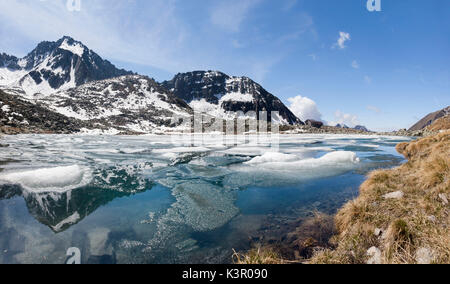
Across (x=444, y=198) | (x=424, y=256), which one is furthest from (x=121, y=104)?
(x=424, y=256)

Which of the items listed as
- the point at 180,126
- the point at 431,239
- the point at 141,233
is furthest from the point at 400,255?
the point at 180,126

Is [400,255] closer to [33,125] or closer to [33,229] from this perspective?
[33,229]

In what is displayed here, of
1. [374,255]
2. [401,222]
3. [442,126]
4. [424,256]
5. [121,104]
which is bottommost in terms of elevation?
[374,255]

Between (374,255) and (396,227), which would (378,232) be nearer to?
(396,227)

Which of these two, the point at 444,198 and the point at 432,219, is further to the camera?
the point at 444,198

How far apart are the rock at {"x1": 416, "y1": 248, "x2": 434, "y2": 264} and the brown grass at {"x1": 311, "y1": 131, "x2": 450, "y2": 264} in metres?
0.04

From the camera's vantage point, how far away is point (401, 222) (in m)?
3.95

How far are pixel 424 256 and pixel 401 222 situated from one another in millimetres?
728

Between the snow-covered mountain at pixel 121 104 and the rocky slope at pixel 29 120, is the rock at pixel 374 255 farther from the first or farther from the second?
the snow-covered mountain at pixel 121 104

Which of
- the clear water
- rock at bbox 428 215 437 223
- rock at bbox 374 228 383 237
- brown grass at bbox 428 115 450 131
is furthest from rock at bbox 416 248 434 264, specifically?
brown grass at bbox 428 115 450 131

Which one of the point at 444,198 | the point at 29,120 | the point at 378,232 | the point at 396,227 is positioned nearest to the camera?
the point at 396,227

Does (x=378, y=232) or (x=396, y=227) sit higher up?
(x=396, y=227)
